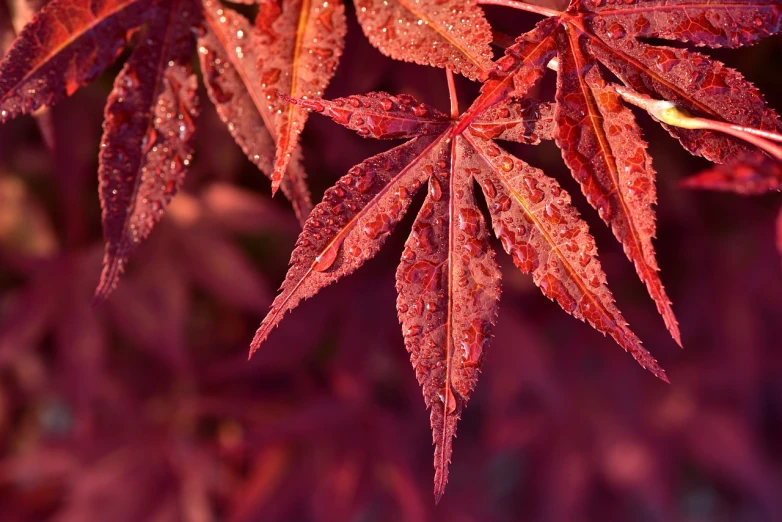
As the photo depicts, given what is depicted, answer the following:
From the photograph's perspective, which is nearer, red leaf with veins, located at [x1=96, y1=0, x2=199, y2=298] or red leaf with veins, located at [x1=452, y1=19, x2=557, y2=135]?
red leaf with veins, located at [x1=452, y1=19, x2=557, y2=135]

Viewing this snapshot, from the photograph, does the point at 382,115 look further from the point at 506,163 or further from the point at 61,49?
the point at 61,49

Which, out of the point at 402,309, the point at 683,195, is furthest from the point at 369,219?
the point at 683,195

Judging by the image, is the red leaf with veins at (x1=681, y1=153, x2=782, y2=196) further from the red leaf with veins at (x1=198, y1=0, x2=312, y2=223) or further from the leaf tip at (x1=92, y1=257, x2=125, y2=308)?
the leaf tip at (x1=92, y1=257, x2=125, y2=308)

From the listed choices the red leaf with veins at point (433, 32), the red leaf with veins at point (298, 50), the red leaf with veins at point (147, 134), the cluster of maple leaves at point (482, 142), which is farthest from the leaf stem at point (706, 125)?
the red leaf with veins at point (147, 134)

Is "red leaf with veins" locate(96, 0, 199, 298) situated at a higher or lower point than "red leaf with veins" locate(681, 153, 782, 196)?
higher

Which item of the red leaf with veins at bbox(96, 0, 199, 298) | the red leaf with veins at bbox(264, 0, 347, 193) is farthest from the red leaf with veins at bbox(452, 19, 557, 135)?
the red leaf with veins at bbox(96, 0, 199, 298)

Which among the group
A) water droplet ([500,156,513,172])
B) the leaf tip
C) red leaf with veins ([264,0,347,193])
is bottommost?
the leaf tip

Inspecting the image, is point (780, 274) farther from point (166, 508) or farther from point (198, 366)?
point (166, 508)
